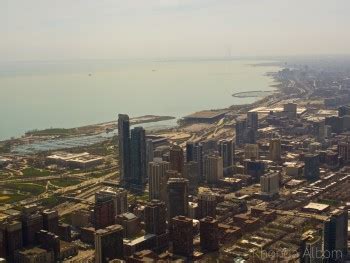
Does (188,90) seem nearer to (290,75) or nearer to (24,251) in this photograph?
(290,75)

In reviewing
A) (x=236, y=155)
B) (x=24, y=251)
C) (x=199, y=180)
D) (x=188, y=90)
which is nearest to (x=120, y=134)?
(x=199, y=180)

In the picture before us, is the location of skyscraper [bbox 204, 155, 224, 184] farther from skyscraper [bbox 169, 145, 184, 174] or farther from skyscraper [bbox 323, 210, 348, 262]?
skyscraper [bbox 323, 210, 348, 262]

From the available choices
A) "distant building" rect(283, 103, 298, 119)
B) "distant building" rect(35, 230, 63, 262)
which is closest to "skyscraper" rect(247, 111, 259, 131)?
"distant building" rect(283, 103, 298, 119)

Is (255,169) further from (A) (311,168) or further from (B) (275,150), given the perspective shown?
(B) (275,150)

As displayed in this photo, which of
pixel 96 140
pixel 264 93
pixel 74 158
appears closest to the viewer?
pixel 74 158

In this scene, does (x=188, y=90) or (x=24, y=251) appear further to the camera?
(x=188, y=90)

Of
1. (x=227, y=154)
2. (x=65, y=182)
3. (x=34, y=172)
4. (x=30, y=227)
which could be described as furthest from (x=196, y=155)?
(x=30, y=227)
